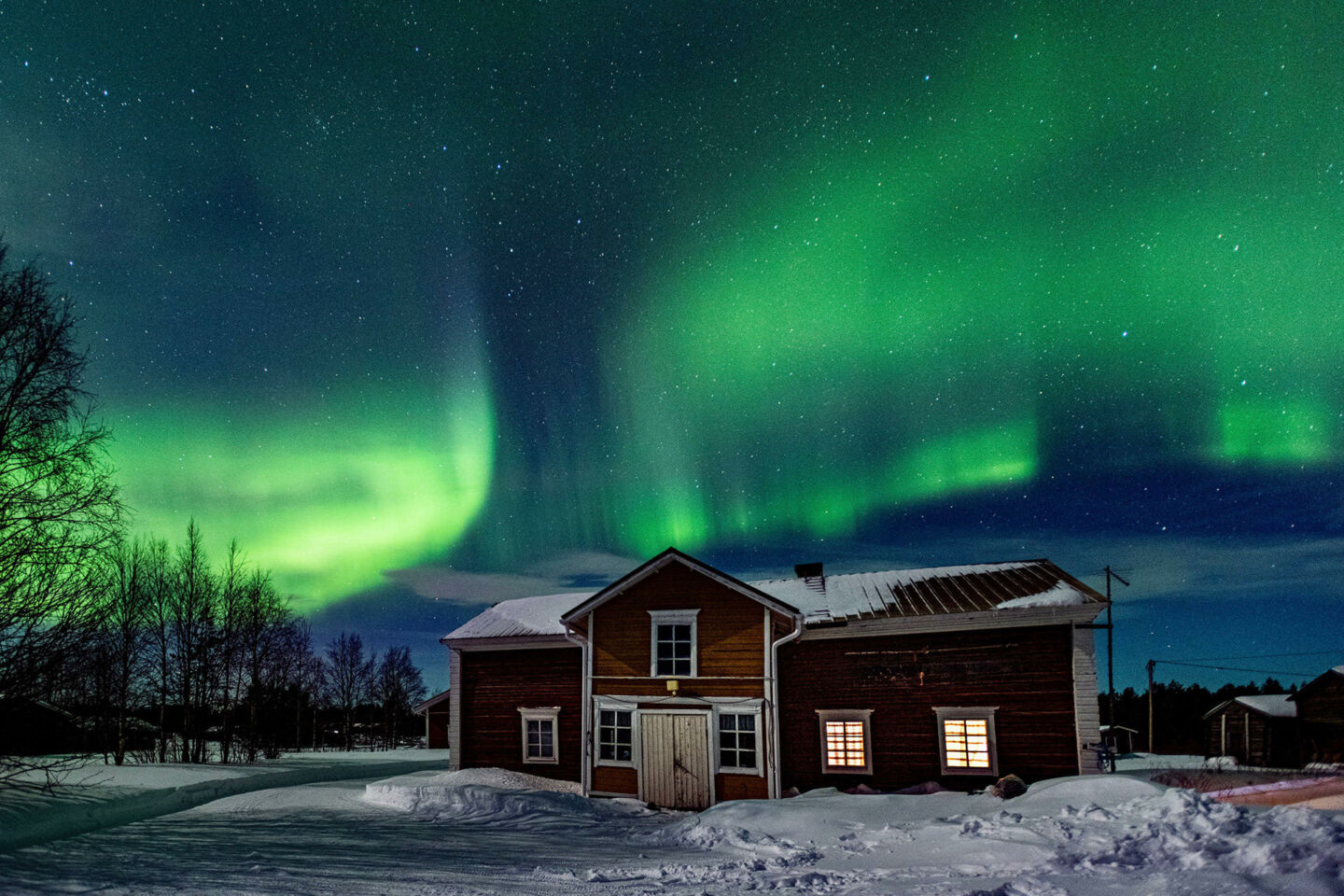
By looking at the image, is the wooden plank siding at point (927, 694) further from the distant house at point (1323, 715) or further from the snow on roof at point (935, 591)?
the distant house at point (1323, 715)

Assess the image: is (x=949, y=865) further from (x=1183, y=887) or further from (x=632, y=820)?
(x=632, y=820)

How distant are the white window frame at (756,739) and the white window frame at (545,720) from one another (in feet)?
18.5

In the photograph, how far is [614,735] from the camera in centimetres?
2125

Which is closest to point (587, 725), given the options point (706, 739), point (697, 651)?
point (706, 739)

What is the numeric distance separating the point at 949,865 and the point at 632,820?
8.98m

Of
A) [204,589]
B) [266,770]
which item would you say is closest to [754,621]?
[266,770]

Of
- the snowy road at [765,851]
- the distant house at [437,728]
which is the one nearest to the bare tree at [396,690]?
the distant house at [437,728]

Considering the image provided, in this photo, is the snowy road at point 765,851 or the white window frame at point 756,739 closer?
the snowy road at point 765,851

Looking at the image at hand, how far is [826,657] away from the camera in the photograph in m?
20.4

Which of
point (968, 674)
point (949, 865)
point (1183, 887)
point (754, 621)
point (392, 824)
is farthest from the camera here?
point (754, 621)

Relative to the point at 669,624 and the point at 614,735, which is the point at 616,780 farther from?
the point at 669,624

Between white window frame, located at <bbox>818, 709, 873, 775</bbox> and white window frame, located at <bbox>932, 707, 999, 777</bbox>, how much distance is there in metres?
1.66

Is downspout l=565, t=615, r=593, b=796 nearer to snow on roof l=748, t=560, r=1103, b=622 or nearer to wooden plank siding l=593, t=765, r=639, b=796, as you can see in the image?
wooden plank siding l=593, t=765, r=639, b=796

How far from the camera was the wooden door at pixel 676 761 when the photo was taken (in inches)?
783
